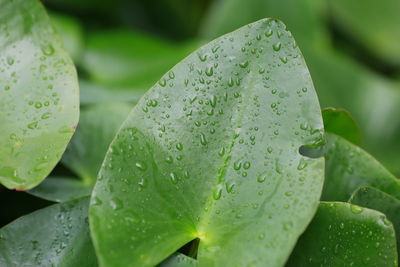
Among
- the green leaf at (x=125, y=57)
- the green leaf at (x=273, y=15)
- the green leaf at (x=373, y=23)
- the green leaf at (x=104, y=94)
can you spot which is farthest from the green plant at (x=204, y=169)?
the green leaf at (x=373, y=23)

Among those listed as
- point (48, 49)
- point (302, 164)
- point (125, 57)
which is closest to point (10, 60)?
point (48, 49)

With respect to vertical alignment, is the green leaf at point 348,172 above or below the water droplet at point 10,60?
above

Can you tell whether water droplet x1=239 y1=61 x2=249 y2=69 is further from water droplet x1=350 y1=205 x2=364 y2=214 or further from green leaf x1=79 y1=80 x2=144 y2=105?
green leaf x1=79 y1=80 x2=144 y2=105

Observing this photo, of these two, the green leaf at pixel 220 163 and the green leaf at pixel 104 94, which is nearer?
the green leaf at pixel 220 163

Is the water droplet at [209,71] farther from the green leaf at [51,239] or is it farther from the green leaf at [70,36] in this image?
the green leaf at [70,36]

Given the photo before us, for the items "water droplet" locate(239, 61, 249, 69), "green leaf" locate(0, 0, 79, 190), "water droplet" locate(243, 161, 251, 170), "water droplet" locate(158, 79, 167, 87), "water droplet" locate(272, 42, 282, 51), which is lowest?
"green leaf" locate(0, 0, 79, 190)

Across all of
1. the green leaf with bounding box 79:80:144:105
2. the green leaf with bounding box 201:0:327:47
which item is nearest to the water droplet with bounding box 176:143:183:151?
the green leaf with bounding box 79:80:144:105

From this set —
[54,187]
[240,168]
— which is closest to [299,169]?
[240,168]
